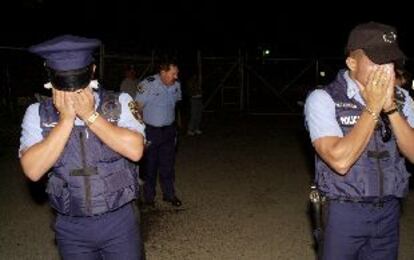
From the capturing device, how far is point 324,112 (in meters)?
2.91

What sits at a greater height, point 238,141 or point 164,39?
point 164,39

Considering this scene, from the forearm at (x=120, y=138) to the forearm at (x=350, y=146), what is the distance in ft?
3.54

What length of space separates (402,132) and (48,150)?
76.3 inches

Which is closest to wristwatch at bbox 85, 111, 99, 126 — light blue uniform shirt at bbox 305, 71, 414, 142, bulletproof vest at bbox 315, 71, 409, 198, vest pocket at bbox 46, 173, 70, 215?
vest pocket at bbox 46, 173, 70, 215

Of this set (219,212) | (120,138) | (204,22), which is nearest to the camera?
(120,138)

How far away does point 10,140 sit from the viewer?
11.8 m

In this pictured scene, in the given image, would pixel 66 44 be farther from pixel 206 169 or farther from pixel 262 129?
pixel 262 129

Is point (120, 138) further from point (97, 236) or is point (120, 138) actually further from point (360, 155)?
point (360, 155)

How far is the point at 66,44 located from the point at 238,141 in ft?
32.4

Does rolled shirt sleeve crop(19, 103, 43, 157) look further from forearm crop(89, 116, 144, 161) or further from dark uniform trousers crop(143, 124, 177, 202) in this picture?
dark uniform trousers crop(143, 124, 177, 202)

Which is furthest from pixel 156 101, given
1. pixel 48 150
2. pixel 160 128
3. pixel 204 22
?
pixel 204 22

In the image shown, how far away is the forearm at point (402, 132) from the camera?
110 inches

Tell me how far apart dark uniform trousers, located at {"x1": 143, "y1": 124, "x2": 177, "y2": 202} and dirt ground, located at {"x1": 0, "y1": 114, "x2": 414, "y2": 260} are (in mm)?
293

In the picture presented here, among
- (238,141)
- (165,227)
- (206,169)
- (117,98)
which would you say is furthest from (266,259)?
(238,141)
